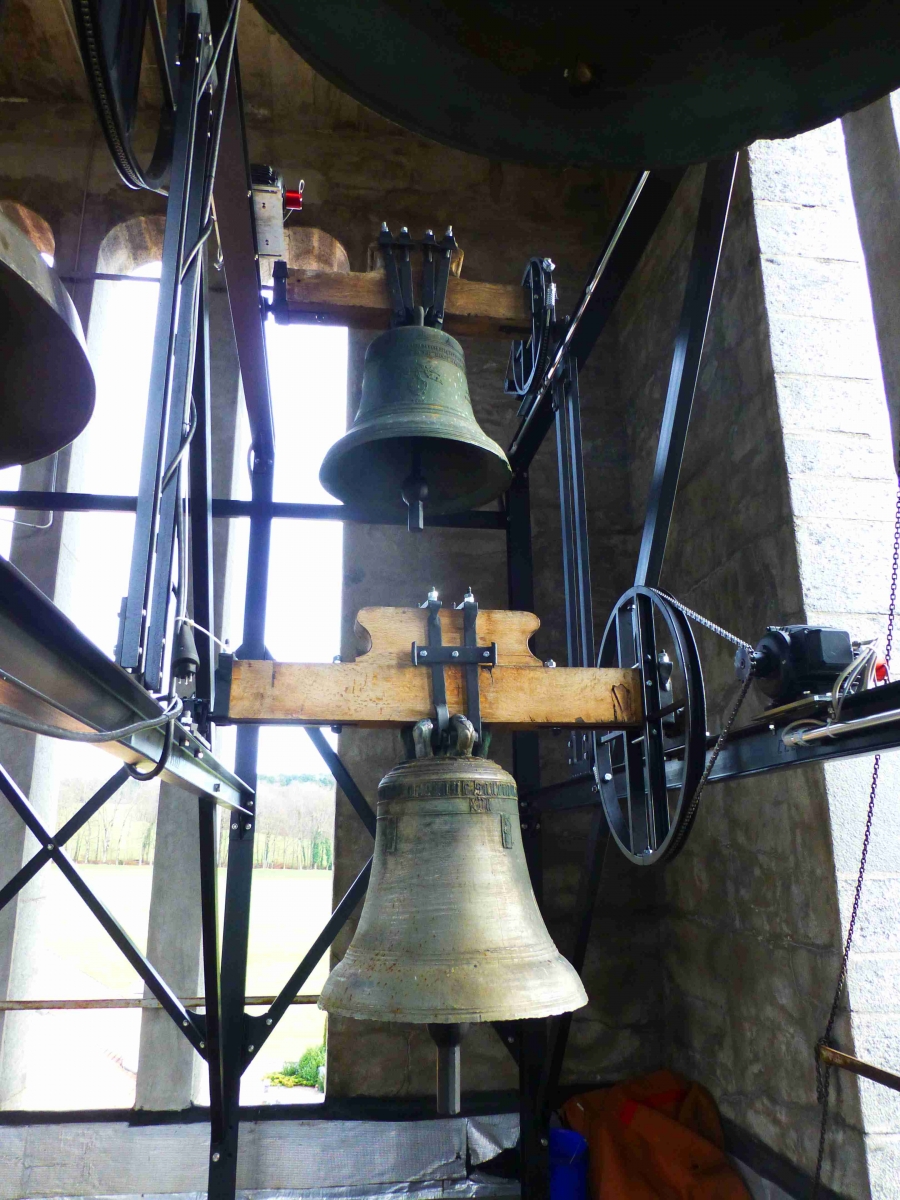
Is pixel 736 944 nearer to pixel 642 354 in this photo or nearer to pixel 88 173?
pixel 642 354

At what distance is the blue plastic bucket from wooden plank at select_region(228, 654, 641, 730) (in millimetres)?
2055

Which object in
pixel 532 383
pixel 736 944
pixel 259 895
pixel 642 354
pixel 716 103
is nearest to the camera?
pixel 716 103

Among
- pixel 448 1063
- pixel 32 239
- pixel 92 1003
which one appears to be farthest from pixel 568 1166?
pixel 32 239

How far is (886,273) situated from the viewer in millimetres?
2158

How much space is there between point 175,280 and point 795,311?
8.13ft

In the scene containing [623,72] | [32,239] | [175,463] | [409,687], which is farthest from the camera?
[32,239]

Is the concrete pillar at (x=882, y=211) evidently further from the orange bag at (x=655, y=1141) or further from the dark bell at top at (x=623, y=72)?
the orange bag at (x=655, y=1141)

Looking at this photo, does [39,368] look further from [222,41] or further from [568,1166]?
[568,1166]

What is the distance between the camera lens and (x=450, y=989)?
133 centimetres

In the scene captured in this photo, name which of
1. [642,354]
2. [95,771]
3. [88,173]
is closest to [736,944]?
[642,354]

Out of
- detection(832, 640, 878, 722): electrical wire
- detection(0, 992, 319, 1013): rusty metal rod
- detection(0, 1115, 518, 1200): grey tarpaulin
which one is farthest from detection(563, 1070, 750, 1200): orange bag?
detection(832, 640, 878, 722): electrical wire

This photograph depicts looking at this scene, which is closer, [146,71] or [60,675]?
[60,675]

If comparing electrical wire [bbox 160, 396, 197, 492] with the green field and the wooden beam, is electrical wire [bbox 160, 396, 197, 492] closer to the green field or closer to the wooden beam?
the wooden beam

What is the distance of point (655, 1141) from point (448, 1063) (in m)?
2.00
